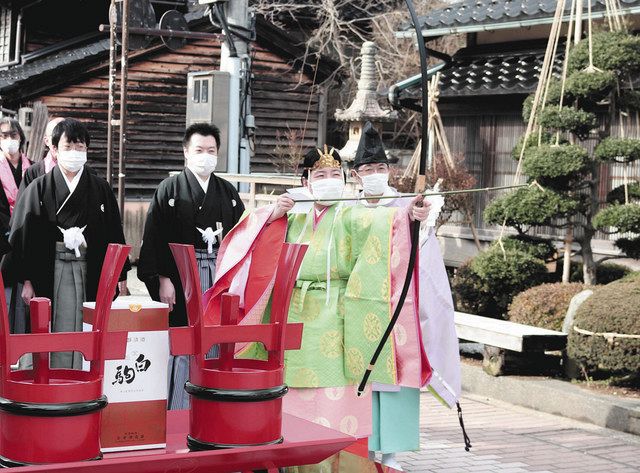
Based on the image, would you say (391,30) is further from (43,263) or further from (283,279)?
(283,279)

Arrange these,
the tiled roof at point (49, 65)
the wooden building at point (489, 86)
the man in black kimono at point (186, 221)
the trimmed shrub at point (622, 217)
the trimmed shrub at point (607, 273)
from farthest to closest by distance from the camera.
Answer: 1. the tiled roof at point (49, 65)
2. the wooden building at point (489, 86)
3. the trimmed shrub at point (607, 273)
4. the trimmed shrub at point (622, 217)
5. the man in black kimono at point (186, 221)

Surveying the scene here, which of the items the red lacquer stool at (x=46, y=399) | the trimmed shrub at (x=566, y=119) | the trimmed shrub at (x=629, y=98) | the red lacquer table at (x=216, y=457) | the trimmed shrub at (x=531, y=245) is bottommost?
the red lacquer table at (x=216, y=457)

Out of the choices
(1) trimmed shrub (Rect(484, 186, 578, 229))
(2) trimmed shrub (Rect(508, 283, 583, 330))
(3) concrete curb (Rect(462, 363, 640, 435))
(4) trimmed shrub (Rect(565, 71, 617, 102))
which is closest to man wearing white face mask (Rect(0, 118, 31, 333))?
(3) concrete curb (Rect(462, 363, 640, 435))

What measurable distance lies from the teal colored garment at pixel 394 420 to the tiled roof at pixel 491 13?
6.81 m

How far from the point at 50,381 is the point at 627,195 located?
8.47 metres

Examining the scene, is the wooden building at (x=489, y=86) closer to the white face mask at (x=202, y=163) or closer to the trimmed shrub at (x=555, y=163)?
the trimmed shrub at (x=555, y=163)

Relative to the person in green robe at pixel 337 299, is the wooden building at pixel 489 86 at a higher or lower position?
higher

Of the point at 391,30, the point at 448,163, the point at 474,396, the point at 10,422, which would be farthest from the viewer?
the point at 391,30

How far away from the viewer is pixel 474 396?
977cm

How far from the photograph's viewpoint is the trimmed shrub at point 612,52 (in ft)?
34.0

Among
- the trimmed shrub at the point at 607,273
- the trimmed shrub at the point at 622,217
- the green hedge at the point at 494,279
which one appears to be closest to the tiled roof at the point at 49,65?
the green hedge at the point at 494,279

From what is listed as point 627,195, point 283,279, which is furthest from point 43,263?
point 627,195

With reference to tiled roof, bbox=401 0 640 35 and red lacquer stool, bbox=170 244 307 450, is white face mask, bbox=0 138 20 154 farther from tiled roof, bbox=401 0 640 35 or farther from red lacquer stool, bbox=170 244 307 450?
red lacquer stool, bbox=170 244 307 450

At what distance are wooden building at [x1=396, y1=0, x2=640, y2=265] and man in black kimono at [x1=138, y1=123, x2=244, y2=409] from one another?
252 inches
